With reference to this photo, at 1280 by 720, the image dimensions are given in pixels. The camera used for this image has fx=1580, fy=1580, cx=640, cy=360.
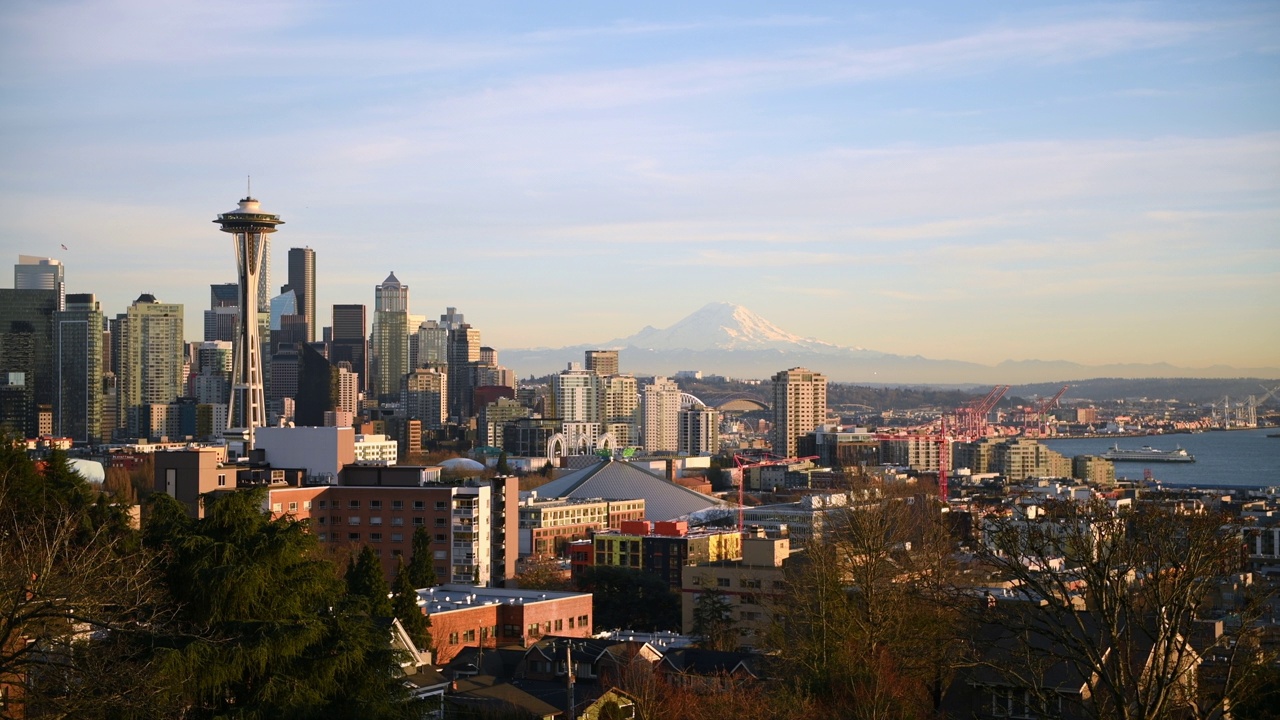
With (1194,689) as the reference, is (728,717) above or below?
below

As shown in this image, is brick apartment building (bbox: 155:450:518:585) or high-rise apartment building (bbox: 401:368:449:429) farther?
high-rise apartment building (bbox: 401:368:449:429)

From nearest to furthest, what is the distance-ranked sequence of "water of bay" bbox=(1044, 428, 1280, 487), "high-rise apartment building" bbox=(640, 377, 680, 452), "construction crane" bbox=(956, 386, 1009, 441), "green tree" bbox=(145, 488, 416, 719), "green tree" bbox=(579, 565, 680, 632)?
1. "green tree" bbox=(145, 488, 416, 719)
2. "green tree" bbox=(579, 565, 680, 632)
3. "water of bay" bbox=(1044, 428, 1280, 487)
4. "high-rise apartment building" bbox=(640, 377, 680, 452)
5. "construction crane" bbox=(956, 386, 1009, 441)

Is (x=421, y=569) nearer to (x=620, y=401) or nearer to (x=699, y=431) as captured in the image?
(x=699, y=431)

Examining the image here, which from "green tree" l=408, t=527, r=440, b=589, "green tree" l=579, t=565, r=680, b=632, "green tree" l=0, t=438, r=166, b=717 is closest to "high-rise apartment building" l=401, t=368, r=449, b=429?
"green tree" l=579, t=565, r=680, b=632

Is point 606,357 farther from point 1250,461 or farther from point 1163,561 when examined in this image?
point 1163,561

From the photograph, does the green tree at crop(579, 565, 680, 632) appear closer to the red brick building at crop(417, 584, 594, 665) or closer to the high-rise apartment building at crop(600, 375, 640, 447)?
the red brick building at crop(417, 584, 594, 665)

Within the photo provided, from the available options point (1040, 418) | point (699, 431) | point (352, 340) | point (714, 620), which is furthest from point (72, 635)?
point (1040, 418)

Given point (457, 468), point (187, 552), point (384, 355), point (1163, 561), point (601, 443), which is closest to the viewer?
point (1163, 561)

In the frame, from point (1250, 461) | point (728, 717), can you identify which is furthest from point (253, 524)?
point (1250, 461)
